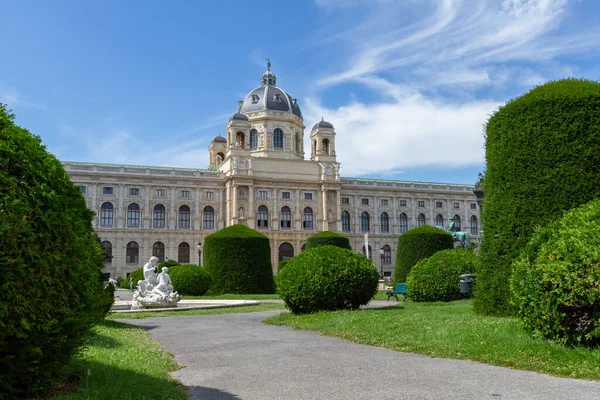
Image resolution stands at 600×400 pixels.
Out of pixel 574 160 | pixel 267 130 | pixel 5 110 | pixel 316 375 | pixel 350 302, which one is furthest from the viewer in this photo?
pixel 267 130

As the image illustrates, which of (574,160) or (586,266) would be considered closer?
(586,266)

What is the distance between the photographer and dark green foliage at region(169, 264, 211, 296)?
89.0ft

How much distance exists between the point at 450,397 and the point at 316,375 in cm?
166

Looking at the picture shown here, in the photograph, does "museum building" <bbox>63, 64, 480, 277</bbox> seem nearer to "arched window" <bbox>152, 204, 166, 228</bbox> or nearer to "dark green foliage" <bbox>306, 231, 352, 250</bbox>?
"arched window" <bbox>152, 204, 166, 228</bbox>

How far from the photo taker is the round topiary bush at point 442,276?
16.4m

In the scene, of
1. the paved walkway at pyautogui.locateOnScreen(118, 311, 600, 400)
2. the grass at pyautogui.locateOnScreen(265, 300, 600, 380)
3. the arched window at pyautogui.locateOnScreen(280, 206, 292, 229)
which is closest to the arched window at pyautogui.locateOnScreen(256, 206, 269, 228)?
the arched window at pyautogui.locateOnScreen(280, 206, 292, 229)

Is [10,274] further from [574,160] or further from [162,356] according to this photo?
[574,160]

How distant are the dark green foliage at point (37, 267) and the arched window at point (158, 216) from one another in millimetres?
57700

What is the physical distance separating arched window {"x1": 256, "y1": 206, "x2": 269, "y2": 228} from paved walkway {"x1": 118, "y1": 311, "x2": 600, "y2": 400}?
5270 cm

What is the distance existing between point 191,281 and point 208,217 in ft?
117

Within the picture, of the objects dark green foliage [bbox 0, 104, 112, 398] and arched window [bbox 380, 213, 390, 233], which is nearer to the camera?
dark green foliage [bbox 0, 104, 112, 398]

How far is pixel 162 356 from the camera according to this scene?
25.5 ft

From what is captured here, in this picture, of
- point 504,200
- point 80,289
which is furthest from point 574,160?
point 80,289

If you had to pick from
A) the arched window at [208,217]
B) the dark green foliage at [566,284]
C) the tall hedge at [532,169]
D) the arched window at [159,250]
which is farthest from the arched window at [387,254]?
the dark green foliage at [566,284]
